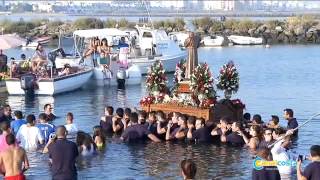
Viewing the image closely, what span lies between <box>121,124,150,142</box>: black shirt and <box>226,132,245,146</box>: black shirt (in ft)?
8.09

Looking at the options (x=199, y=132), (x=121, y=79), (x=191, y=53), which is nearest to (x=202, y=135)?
(x=199, y=132)

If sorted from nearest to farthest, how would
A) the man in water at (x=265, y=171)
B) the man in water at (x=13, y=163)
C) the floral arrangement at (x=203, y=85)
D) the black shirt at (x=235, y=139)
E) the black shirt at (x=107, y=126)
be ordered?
the man in water at (x=265, y=171) → the man in water at (x=13, y=163) → the black shirt at (x=235, y=139) → the floral arrangement at (x=203, y=85) → the black shirt at (x=107, y=126)

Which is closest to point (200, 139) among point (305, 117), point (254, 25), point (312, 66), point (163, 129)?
point (163, 129)

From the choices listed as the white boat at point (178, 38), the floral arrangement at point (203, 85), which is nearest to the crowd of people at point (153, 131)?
the floral arrangement at point (203, 85)

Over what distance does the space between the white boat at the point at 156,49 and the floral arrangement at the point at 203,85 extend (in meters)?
21.7

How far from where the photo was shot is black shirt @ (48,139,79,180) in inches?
539

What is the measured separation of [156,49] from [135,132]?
25.2 metres

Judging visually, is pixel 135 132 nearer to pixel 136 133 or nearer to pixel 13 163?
pixel 136 133

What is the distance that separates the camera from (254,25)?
95.6 m

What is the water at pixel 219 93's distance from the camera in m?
18.8

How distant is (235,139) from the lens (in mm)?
21469

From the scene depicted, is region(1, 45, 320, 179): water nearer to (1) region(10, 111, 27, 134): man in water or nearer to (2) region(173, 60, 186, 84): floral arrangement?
(1) region(10, 111, 27, 134): man in water

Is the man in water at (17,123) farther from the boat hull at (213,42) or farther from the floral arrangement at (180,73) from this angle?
the boat hull at (213,42)

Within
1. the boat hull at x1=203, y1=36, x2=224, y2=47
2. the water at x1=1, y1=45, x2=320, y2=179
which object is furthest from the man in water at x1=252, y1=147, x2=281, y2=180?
the boat hull at x1=203, y1=36, x2=224, y2=47
